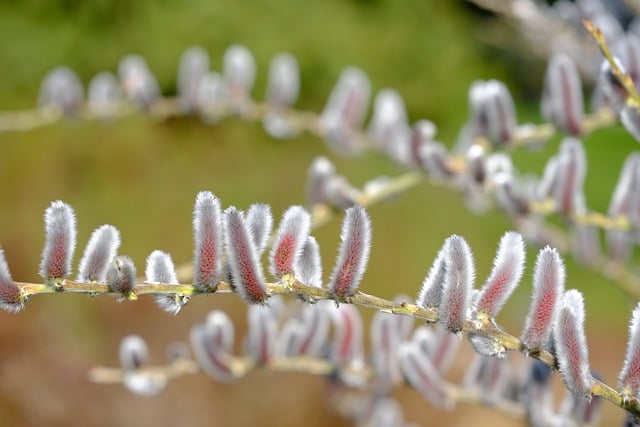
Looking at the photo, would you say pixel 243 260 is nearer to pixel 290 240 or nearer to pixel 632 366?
pixel 290 240

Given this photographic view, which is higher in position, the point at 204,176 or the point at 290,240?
the point at 204,176

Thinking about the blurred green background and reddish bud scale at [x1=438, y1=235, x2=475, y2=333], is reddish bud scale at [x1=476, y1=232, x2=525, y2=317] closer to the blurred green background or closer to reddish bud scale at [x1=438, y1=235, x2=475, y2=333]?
reddish bud scale at [x1=438, y1=235, x2=475, y2=333]

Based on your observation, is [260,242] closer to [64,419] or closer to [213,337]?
[213,337]

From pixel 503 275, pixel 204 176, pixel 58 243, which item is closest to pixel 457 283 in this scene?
pixel 503 275

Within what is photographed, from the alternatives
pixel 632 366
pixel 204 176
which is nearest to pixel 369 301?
pixel 632 366

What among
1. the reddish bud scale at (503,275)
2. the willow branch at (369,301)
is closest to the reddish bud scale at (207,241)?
the willow branch at (369,301)

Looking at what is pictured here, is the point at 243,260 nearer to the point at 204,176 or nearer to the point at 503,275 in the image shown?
the point at 503,275

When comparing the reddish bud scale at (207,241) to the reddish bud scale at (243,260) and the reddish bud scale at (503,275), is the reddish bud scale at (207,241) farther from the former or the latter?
the reddish bud scale at (503,275)

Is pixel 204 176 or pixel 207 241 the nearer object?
pixel 207 241
